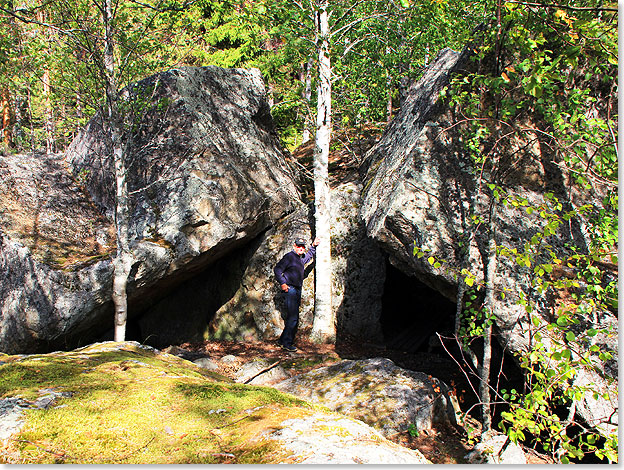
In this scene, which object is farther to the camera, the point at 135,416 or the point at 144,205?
the point at 144,205

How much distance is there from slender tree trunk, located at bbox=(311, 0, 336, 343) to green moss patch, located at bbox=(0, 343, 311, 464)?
584 centimetres

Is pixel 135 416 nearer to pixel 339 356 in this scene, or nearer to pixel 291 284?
pixel 339 356

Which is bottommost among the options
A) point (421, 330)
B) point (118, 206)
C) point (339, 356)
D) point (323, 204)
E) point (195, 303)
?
point (339, 356)

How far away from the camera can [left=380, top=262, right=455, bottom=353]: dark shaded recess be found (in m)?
10.0

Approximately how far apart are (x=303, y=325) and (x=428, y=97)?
5.81 m

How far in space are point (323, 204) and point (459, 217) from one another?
3561 millimetres

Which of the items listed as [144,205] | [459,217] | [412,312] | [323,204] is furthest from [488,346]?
[144,205]

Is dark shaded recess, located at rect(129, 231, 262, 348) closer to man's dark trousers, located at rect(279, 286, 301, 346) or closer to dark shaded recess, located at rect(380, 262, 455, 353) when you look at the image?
man's dark trousers, located at rect(279, 286, 301, 346)

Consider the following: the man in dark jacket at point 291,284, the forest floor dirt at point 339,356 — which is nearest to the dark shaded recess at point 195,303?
the forest floor dirt at point 339,356

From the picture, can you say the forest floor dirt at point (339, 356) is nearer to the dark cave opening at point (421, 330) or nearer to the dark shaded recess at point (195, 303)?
the dark cave opening at point (421, 330)

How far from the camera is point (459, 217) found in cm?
655

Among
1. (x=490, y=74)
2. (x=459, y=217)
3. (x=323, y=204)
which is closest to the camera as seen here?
(x=490, y=74)

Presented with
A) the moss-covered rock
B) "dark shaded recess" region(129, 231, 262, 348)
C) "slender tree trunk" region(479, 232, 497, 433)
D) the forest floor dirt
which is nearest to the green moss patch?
the moss-covered rock

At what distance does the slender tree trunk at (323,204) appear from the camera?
30.1ft
